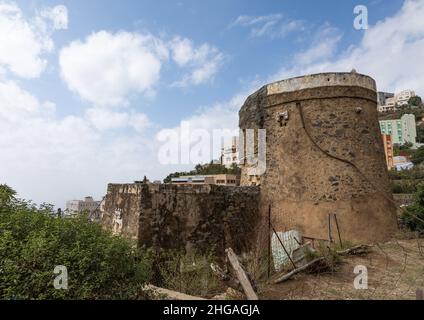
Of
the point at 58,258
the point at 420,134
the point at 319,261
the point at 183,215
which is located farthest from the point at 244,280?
the point at 420,134

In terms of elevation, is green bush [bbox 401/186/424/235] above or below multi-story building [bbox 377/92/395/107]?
below

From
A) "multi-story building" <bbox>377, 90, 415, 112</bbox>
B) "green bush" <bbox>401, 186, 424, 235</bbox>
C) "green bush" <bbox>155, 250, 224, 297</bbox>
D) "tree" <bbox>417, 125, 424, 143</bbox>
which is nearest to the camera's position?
"green bush" <bbox>155, 250, 224, 297</bbox>

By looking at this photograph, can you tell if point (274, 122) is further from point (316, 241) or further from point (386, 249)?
point (386, 249)

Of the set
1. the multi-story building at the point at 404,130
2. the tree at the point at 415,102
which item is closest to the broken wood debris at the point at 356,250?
the multi-story building at the point at 404,130

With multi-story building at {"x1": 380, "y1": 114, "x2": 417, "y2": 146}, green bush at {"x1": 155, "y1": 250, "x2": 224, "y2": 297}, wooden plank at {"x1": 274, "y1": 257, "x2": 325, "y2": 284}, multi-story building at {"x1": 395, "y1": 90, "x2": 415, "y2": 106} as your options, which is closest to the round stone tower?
wooden plank at {"x1": 274, "y1": 257, "x2": 325, "y2": 284}

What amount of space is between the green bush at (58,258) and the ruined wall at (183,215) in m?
2.51

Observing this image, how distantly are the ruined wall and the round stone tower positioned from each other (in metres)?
1.15

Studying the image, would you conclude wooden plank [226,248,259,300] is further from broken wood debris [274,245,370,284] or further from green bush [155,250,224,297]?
broken wood debris [274,245,370,284]

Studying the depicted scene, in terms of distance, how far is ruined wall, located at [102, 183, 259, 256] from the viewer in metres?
7.49

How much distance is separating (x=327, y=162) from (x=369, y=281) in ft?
12.3

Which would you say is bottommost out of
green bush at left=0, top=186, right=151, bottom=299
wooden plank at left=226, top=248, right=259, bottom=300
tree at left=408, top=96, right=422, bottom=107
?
wooden plank at left=226, top=248, right=259, bottom=300

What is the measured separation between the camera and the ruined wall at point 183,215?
7.49 m

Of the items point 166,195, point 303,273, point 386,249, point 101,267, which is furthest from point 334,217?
point 101,267

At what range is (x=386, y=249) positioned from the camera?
870 cm
